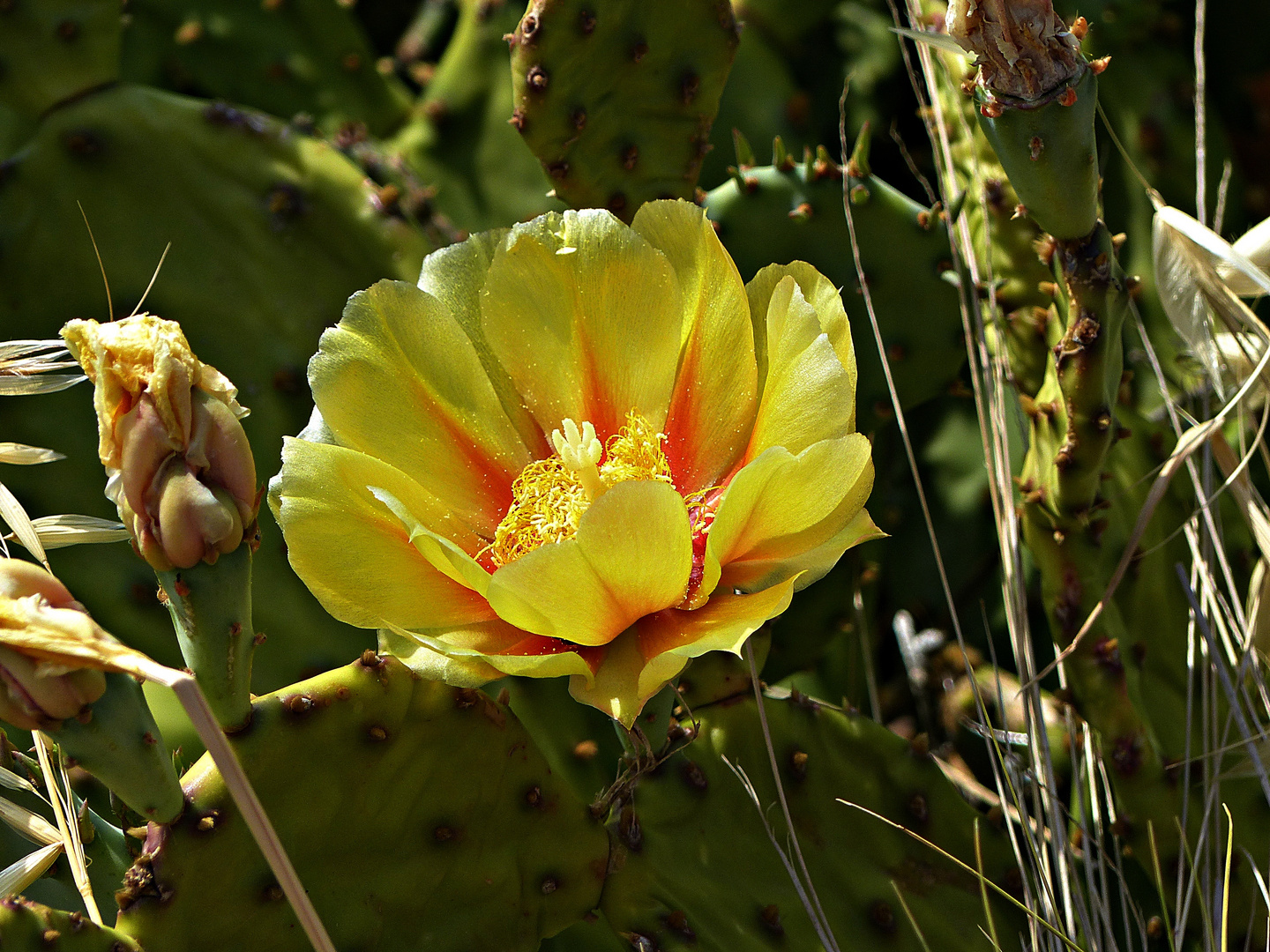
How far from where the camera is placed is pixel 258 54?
1424 mm

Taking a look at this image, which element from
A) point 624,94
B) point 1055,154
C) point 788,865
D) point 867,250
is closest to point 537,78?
point 624,94

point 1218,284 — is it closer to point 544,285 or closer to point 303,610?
point 544,285

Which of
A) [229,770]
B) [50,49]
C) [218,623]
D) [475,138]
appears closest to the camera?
[229,770]

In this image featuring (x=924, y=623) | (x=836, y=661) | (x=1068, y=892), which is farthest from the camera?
(x=924, y=623)

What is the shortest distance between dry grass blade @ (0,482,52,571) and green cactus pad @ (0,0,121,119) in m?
0.55

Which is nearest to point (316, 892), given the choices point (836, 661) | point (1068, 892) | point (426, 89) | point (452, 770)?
point (452, 770)

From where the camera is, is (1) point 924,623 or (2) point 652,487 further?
(1) point 924,623

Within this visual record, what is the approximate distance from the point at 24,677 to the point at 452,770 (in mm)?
277

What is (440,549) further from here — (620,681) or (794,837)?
(794,837)

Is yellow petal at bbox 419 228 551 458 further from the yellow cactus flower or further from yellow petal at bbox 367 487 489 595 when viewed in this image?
yellow petal at bbox 367 487 489 595

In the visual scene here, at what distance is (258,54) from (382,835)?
1.06 m

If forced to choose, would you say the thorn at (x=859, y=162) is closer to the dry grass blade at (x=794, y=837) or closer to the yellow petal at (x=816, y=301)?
the yellow petal at (x=816, y=301)

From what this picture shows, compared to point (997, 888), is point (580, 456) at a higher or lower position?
higher

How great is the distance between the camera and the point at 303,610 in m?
1.02
